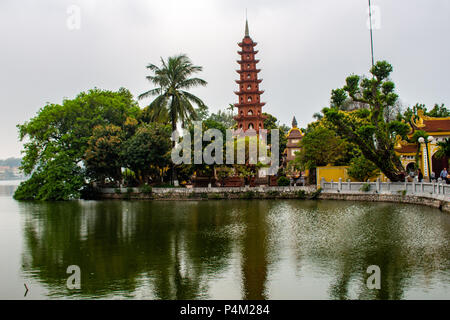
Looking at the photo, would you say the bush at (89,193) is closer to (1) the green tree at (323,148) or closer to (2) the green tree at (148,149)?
(2) the green tree at (148,149)

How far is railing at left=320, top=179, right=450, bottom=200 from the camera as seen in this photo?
62.7 feet

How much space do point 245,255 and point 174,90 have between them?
22.6 meters

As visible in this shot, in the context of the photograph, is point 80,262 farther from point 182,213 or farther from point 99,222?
point 182,213

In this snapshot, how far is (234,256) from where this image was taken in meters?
10.7

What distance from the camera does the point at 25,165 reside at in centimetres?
3394

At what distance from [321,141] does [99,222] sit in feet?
61.8

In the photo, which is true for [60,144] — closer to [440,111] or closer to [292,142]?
[292,142]

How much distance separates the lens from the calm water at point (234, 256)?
788 centimetres

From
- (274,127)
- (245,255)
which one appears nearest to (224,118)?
(274,127)

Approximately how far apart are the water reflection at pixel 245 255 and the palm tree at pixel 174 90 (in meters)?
14.3

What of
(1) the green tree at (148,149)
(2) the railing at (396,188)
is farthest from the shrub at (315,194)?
(1) the green tree at (148,149)

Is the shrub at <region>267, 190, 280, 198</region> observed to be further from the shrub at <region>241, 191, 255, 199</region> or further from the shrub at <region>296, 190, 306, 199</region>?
the shrub at <region>296, 190, 306, 199</region>
